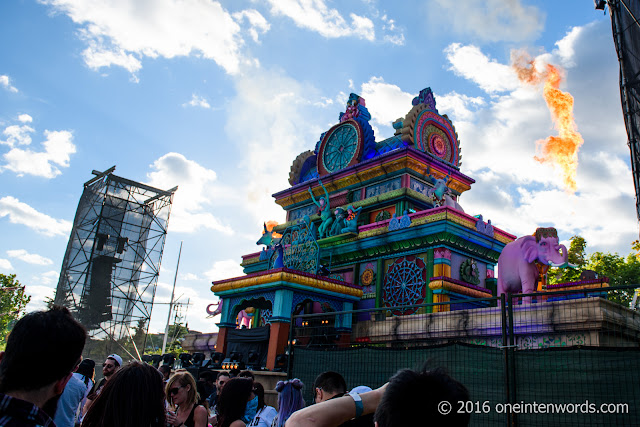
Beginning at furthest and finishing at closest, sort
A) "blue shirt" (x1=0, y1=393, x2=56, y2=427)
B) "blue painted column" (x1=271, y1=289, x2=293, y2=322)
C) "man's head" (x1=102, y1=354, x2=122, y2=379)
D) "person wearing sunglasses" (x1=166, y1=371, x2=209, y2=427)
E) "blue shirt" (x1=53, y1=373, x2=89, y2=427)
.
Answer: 1. "blue painted column" (x1=271, y1=289, x2=293, y2=322)
2. "man's head" (x1=102, y1=354, x2=122, y2=379)
3. "person wearing sunglasses" (x1=166, y1=371, x2=209, y2=427)
4. "blue shirt" (x1=53, y1=373, x2=89, y2=427)
5. "blue shirt" (x1=0, y1=393, x2=56, y2=427)

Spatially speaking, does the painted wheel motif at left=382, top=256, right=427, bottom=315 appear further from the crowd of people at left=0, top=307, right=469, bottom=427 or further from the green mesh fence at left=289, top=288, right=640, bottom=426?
the crowd of people at left=0, top=307, right=469, bottom=427

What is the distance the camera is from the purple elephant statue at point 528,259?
1439 cm

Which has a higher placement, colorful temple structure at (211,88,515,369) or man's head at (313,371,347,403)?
colorful temple structure at (211,88,515,369)

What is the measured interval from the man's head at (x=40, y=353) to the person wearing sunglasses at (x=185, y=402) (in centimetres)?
272

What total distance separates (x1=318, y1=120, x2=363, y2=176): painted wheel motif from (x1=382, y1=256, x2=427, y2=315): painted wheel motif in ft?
23.7

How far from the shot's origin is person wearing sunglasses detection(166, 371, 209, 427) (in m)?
5.00

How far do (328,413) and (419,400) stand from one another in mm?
504

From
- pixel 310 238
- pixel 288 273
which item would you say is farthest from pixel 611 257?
pixel 288 273

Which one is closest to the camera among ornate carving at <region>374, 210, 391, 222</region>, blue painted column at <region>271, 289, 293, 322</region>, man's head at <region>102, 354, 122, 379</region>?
man's head at <region>102, 354, 122, 379</region>

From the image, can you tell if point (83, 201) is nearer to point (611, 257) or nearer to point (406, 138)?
point (406, 138)

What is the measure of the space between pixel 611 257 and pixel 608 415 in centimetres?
3739

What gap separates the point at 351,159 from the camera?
27.0 m

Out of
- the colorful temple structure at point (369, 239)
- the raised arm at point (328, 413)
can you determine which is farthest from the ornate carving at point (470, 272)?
the raised arm at point (328, 413)

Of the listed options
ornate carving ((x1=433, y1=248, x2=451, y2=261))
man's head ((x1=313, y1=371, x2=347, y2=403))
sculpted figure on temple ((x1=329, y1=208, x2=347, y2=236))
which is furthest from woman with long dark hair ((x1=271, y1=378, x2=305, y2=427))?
sculpted figure on temple ((x1=329, y1=208, x2=347, y2=236))
